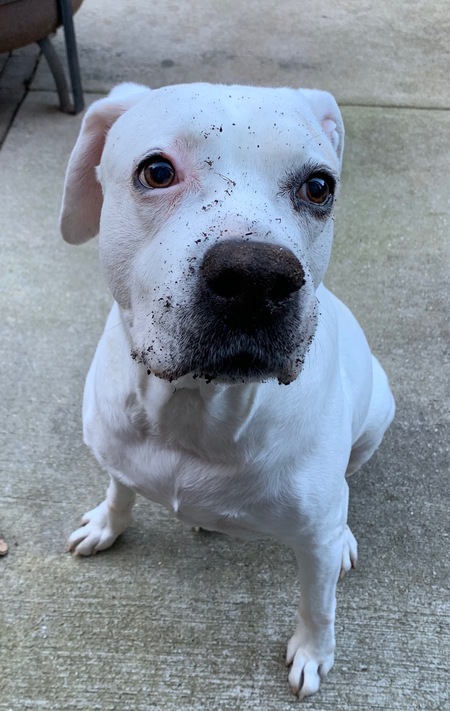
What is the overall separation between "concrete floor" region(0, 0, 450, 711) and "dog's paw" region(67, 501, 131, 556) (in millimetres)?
62

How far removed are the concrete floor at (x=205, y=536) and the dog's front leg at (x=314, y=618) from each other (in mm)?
81

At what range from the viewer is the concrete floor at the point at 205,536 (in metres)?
2.49

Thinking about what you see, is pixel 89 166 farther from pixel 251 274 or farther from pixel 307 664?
pixel 307 664

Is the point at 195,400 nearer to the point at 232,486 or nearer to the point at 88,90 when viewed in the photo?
the point at 232,486

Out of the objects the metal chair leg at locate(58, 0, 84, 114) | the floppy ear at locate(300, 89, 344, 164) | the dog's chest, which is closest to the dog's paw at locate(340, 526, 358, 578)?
the dog's chest

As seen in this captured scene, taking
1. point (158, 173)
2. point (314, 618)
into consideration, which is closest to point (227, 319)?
point (158, 173)

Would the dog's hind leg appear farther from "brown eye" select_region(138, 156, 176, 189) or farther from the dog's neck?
"brown eye" select_region(138, 156, 176, 189)

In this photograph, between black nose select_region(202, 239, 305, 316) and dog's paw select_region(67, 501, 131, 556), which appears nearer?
black nose select_region(202, 239, 305, 316)

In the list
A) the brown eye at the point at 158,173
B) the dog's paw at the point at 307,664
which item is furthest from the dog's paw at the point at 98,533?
the brown eye at the point at 158,173

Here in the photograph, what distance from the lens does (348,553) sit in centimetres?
276

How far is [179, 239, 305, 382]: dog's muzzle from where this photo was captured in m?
1.34

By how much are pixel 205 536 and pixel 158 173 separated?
171 centimetres

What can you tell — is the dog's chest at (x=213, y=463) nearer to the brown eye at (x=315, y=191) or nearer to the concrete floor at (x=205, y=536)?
the brown eye at (x=315, y=191)

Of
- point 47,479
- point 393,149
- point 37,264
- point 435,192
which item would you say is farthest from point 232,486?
point 393,149
